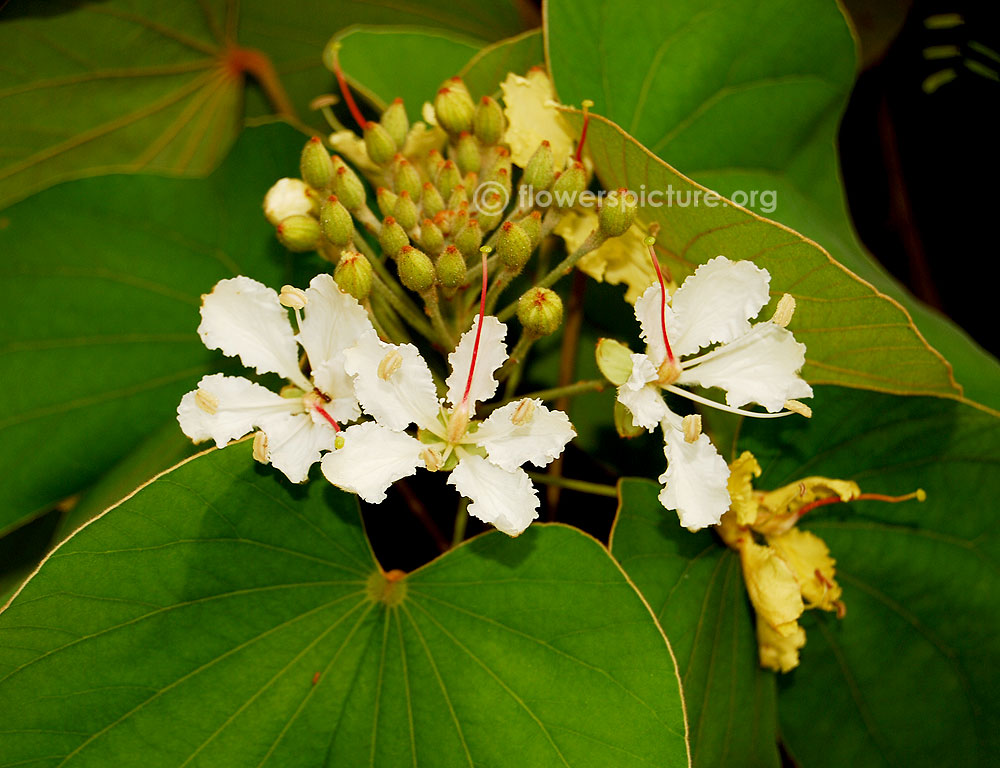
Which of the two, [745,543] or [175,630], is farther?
[745,543]

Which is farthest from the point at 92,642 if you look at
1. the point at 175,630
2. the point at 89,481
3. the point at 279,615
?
the point at 89,481

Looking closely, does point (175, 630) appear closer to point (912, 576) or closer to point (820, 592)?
point (820, 592)

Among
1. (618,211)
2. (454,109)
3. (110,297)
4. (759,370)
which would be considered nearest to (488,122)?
(454,109)

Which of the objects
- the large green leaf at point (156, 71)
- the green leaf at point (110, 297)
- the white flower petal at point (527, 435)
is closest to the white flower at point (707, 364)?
the white flower petal at point (527, 435)

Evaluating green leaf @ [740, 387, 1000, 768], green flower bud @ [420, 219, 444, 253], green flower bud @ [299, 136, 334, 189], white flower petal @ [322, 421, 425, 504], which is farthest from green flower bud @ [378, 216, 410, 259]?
green leaf @ [740, 387, 1000, 768]

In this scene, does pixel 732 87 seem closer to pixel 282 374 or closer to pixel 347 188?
pixel 347 188

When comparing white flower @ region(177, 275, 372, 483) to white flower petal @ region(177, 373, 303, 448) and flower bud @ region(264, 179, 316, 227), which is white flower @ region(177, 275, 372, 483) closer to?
white flower petal @ region(177, 373, 303, 448)
